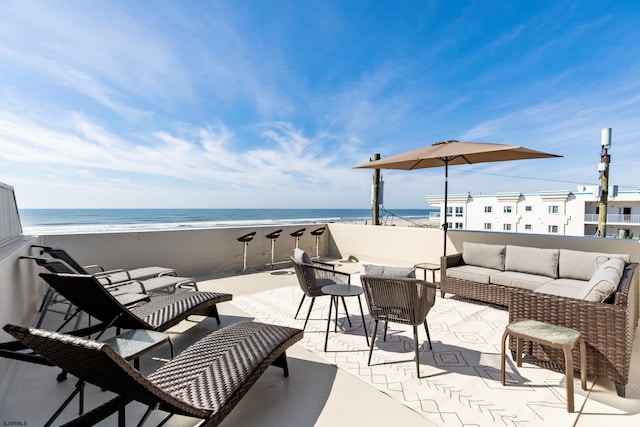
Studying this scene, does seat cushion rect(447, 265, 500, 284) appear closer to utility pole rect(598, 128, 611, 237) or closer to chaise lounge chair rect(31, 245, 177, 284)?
chaise lounge chair rect(31, 245, 177, 284)

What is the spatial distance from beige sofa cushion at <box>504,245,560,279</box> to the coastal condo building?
20.0 m

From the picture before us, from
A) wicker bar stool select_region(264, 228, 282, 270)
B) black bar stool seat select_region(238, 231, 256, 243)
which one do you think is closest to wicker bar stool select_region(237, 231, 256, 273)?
black bar stool seat select_region(238, 231, 256, 243)

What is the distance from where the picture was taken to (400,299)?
2.40m

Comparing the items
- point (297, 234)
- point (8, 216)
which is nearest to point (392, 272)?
point (297, 234)

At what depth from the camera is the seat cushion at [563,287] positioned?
312 cm

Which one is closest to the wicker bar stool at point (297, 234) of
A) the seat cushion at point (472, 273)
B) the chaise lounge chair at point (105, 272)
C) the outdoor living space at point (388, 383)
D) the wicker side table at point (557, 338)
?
the outdoor living space at point (388, 383)

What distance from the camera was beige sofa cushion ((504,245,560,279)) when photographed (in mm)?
3928

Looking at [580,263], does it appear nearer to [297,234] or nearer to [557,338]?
[557,338]

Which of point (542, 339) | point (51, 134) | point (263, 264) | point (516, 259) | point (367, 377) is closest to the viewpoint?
point (542, 339)

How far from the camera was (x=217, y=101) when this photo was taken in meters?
10.9

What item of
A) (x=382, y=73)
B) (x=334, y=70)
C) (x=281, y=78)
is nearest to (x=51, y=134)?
(x=281, y=78)

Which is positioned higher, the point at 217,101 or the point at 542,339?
the point at 217,101

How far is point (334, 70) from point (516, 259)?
808 centimetres

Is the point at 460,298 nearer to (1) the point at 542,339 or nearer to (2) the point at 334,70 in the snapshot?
(1) the point at 542,339
